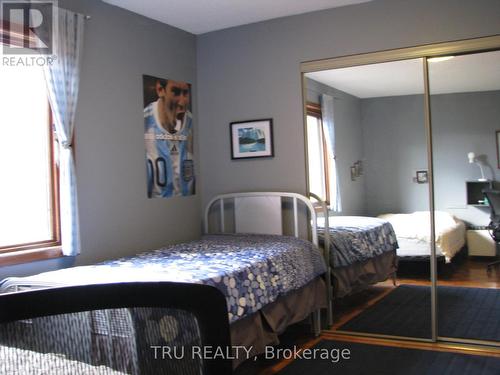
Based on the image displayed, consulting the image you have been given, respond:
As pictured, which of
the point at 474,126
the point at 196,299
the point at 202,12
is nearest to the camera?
Answer: the point at 196,299

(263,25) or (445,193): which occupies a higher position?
(263,25)

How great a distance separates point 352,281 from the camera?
3740mm

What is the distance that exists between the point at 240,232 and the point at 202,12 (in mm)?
1709

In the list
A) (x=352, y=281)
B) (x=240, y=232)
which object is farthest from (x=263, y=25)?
(x=352, y=281)

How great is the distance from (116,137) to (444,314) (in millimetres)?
2593

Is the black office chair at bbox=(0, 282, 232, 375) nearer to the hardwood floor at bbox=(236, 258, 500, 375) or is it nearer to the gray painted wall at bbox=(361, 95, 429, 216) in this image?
the hardwood floor at bbox=(236, 258, 500, 375)

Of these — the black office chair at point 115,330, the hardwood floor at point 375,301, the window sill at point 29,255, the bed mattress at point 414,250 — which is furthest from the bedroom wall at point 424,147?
the black office chair at point 115,330

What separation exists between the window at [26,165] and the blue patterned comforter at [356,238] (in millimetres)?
1952

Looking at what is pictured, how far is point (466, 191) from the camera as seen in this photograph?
3.35 metres

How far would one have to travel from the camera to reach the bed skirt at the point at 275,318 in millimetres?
2621

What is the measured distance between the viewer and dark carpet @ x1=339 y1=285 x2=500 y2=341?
334cm

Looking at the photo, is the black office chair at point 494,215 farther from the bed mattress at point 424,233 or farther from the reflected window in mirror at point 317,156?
the reflected window in mirror at point 317,156

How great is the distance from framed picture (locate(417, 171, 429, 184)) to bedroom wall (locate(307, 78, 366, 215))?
0.40 m

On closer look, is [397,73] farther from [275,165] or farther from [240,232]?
[240,232]
